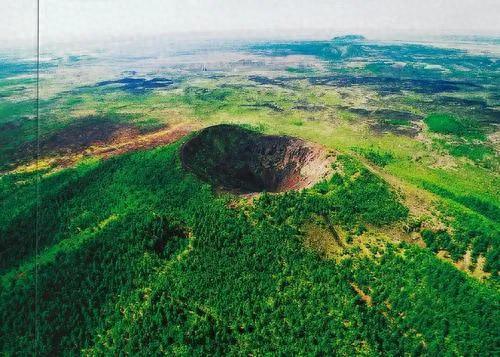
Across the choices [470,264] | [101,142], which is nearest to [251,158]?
→ [470,264]

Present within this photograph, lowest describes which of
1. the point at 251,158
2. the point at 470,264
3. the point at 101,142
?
the point at 470,264

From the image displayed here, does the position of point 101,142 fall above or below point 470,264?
above

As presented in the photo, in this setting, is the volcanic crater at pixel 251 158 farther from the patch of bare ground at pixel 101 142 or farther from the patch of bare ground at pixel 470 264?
the patch of bare ground at pixel 470 264

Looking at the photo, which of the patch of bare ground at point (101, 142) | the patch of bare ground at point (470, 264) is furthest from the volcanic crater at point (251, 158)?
the patch of bare ground at point (470, 264)

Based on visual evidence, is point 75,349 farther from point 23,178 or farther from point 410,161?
point 410,161

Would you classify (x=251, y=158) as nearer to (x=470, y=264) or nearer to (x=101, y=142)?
(x=470, y=264)

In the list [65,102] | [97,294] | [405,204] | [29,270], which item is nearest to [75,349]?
[97,294]

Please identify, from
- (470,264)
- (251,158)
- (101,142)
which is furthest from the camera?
(101,142)

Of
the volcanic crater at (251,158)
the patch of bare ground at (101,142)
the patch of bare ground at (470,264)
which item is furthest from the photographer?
the patch of bare ground at (101,142)

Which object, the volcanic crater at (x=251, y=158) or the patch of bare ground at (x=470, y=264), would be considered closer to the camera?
the patch of bare ground at (x=470, y=264)
